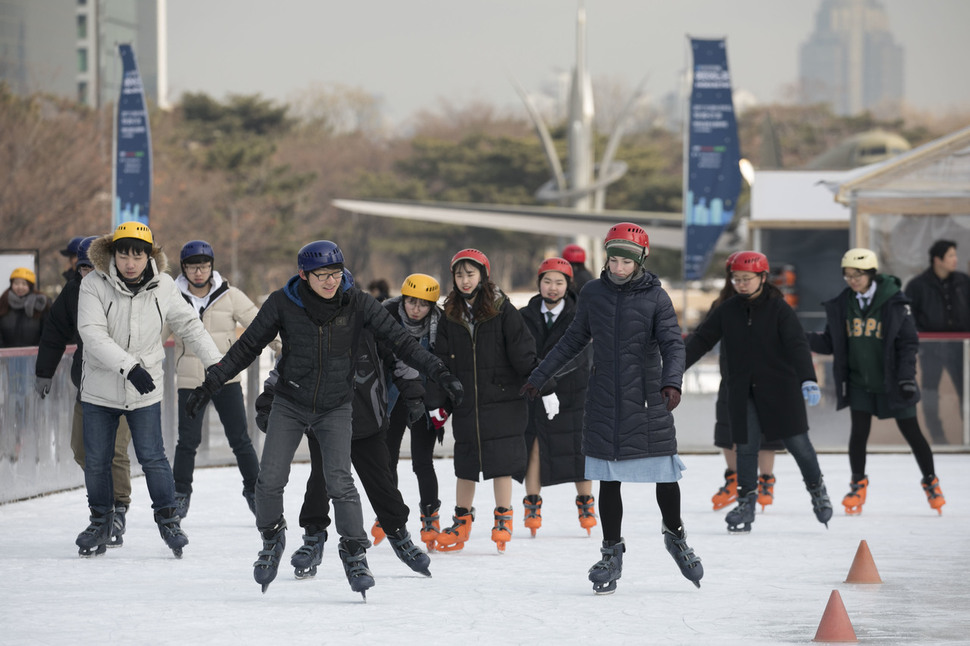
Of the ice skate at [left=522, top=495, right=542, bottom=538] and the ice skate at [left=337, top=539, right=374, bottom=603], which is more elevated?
the ice skate at [left=337, top=539, right=374, bottom=603]

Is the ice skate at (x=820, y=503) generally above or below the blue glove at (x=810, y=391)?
below

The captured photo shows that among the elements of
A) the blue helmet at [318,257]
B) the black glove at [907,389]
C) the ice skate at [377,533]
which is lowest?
the ice skate at [377,533]

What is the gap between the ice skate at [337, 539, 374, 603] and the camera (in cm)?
551

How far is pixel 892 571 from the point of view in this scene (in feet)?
20.8

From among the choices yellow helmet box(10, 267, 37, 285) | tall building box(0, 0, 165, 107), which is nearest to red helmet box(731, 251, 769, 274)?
yellow helmet box(10, 267, 37, 285)

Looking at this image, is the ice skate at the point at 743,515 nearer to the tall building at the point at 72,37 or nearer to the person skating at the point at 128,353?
the person skating at the point at 128,353

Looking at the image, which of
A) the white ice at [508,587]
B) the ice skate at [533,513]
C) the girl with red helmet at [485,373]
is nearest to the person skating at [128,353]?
the white ice at [508,587]

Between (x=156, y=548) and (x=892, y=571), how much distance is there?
346 centimetres

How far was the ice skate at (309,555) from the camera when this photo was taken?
602 centimetres

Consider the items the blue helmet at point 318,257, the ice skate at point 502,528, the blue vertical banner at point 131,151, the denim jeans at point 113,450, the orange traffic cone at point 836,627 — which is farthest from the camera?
the blue vertical banner at point 131,151

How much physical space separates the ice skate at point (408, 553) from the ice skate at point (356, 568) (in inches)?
16.8

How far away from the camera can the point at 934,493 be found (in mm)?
8266

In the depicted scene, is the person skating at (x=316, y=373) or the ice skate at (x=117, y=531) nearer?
the person skating at (x=316, y=373)

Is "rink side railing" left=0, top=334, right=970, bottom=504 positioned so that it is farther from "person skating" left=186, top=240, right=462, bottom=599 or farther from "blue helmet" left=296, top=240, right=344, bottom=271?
"blue helmet" left=296, top=240, right=344, bottom=271
